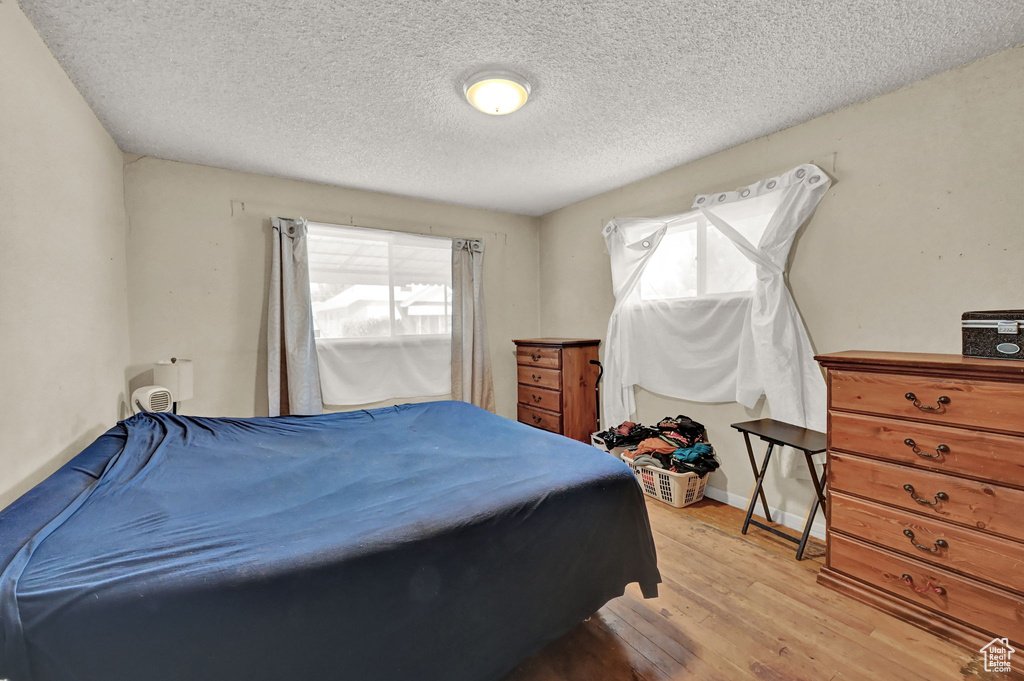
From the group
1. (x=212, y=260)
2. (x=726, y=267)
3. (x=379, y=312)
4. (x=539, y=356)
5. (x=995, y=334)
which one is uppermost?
(x=212, y=260)

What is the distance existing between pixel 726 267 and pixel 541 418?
1.90 meters

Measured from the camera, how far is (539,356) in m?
3.73

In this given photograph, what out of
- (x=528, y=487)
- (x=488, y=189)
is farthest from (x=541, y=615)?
(x=488, y=189)

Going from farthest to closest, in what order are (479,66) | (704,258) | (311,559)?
(704,258), (479,66), (311,559)

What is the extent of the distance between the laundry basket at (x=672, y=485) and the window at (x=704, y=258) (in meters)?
1.23

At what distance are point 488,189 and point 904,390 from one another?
2926 mm

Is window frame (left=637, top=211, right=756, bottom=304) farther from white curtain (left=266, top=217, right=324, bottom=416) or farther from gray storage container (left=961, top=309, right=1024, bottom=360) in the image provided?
white curtain (left=266, top=217, right=324, bottom=416)

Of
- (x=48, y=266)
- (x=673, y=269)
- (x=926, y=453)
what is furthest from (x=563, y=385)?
(x=48, y=266)

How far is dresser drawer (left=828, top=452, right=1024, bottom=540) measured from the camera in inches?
58.8

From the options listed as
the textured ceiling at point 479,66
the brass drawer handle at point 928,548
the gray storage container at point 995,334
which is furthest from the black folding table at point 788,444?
the textured ceiling at point 479,66

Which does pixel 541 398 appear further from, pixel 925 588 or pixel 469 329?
pixel 925 588

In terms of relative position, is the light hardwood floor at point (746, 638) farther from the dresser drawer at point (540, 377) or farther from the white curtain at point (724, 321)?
the dresser drawer at point (540, 377)

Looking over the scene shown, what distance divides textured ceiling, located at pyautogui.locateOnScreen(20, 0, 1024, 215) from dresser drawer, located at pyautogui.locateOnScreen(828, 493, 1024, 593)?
1.91 m

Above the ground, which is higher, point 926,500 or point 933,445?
point 933,445
